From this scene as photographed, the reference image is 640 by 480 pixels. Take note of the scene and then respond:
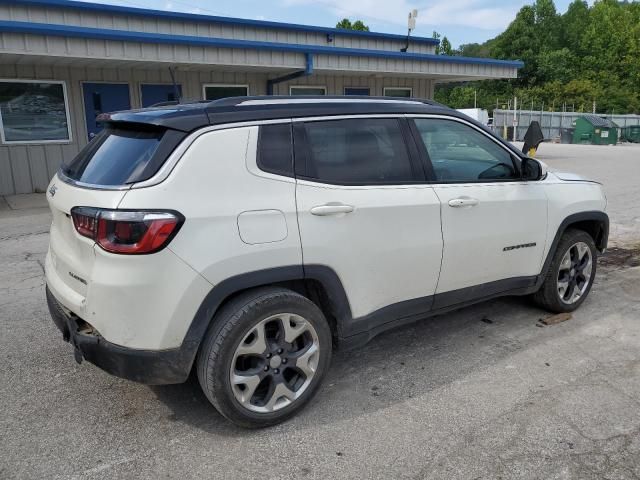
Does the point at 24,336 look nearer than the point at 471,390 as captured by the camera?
No

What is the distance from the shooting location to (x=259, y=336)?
288 centimetres

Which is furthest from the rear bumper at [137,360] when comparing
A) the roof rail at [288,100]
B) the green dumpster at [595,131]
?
the green dumpster at [595,131]

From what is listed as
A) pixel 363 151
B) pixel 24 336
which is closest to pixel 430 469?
pixel 363 151

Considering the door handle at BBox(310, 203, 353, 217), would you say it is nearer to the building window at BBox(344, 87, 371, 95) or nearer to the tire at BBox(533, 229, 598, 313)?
the tire at BBox(533, 229, 598, 313)

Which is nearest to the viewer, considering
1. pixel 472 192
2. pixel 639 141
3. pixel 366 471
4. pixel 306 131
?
pixel 366 471

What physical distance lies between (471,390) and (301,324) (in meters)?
1.20

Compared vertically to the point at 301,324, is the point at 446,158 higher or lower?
higher

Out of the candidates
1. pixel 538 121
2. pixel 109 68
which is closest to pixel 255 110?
pixel 109 68

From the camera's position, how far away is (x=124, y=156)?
2.85 m

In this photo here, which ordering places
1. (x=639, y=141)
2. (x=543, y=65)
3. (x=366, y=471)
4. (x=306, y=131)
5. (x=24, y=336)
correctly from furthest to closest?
(x=543, y=65) < (x=639, y=141) < (x=24, y=336) < (x=306, y=131) < (x=366, y=471)

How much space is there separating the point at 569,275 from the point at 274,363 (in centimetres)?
291

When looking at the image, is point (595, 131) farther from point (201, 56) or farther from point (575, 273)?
point (575, 273)

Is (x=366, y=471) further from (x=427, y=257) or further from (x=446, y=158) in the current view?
(x=446, y=158)

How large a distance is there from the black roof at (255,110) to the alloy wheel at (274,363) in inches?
43.3
